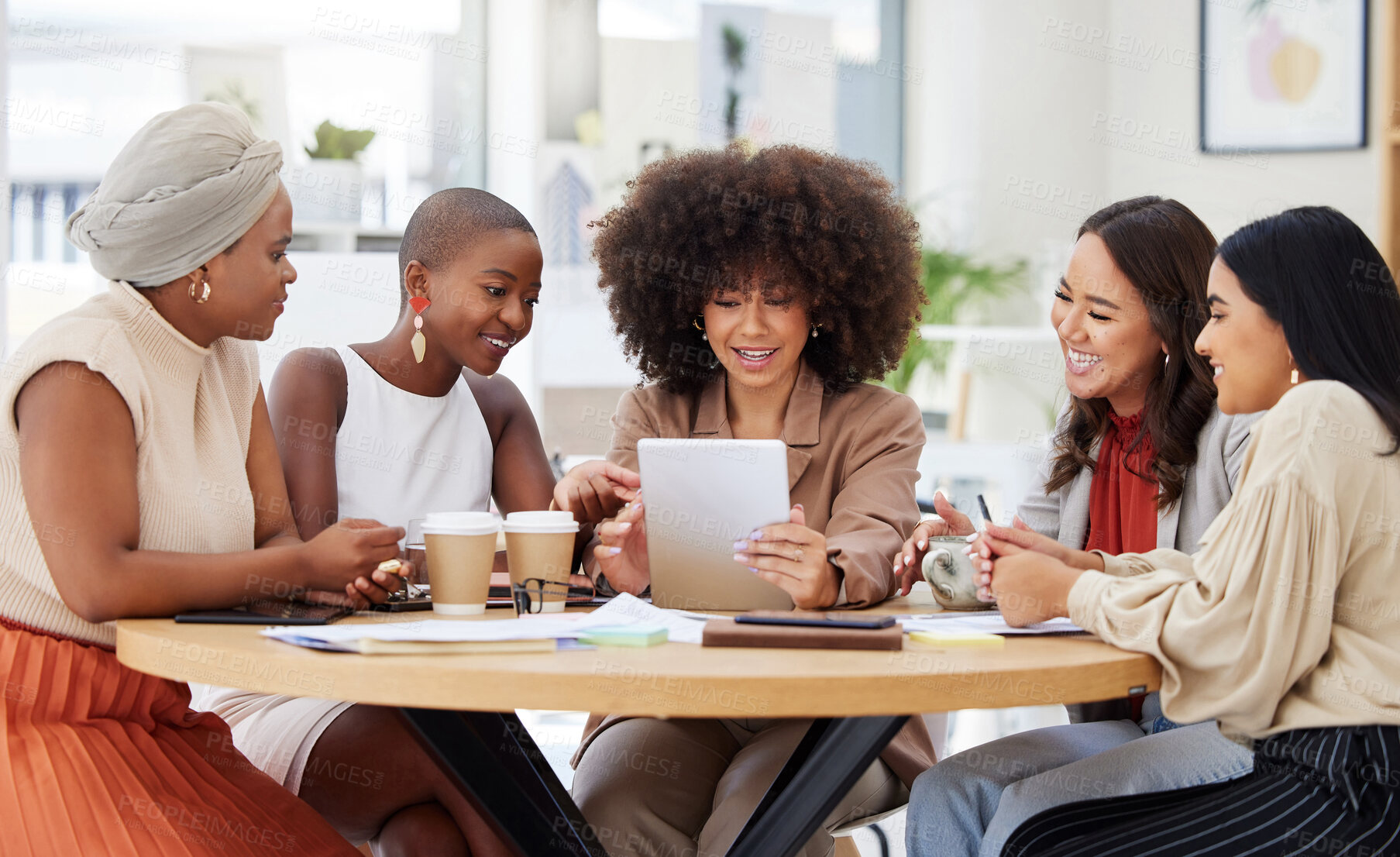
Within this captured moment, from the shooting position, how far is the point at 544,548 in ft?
4.77

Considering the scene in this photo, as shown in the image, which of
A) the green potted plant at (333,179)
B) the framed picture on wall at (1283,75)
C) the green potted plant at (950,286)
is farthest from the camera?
the green potted plant at (950,286)

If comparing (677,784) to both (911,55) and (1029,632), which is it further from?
(911,55)

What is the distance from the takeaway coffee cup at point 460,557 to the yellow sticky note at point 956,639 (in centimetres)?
51

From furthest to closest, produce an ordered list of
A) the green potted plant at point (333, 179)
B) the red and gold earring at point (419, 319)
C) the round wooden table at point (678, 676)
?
the green potted plant at point (333, 179) → the red and gold earring at point (419, 319) → the round wooden table at point (678, 676)

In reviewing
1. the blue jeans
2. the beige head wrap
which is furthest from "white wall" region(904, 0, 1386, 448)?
the beige head wrap

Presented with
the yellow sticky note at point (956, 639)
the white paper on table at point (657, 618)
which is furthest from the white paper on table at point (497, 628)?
the yellow sticky note at point (956, 639)

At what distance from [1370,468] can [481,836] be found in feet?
3.67

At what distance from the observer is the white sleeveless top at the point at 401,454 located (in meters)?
1.88

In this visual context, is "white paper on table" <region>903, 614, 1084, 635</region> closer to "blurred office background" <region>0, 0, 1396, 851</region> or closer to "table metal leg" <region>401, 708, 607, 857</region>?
"table metal leg" <region>401, 708, 607, 857</region>

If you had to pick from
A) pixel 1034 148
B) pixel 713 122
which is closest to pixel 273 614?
pixel 713 122

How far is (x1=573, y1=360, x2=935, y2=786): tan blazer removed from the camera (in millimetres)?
1697

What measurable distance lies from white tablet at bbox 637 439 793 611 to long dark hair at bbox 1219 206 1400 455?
1.97ft

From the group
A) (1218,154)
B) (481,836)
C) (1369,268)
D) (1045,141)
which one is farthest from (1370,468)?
(1045,141)

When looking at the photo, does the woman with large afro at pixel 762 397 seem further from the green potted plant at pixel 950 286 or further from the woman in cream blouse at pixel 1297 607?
the green potted plant at pixel 950 286
